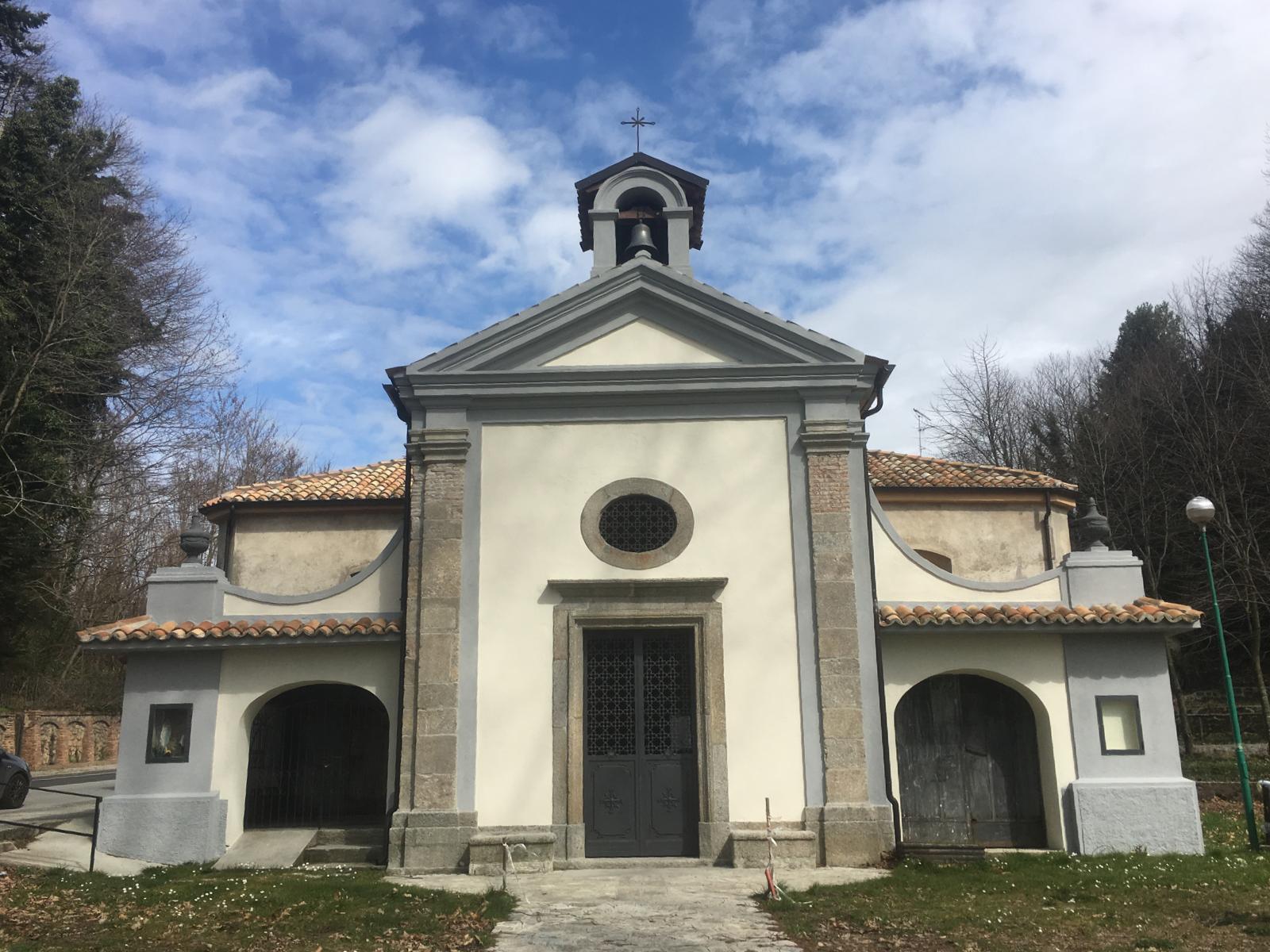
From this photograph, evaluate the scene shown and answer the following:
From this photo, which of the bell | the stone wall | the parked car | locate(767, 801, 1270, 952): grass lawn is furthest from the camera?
the stone wall

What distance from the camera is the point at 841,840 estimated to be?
1134 centimetres

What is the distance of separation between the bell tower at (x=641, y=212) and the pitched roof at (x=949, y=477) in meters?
5.95

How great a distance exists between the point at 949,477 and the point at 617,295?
837 cm

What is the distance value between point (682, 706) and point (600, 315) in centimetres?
519

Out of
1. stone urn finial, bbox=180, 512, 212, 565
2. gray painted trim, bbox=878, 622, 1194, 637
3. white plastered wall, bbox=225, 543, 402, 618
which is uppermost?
stone urn finial, bbox=180, 512, 212, 565

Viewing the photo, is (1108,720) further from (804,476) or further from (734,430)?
(734,430)

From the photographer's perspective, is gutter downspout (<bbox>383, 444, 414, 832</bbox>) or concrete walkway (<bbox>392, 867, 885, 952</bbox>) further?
gutter downspout (<bbox>383, 444, 414, 832</bbox>)

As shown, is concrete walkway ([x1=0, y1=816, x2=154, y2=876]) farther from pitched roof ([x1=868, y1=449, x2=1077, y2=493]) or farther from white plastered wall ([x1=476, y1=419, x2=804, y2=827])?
pitched roof ([x1=868, y1=449, x2=1077, y2=493])

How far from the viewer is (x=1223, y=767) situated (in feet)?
72.6

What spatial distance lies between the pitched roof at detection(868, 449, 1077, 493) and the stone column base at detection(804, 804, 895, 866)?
7.19 m

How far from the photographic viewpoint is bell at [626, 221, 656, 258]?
46.5ft

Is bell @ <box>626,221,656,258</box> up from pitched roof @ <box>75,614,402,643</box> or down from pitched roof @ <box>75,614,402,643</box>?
up

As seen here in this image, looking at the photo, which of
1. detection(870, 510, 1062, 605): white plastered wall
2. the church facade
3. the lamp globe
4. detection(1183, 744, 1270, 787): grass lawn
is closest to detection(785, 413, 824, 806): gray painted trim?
the church facade

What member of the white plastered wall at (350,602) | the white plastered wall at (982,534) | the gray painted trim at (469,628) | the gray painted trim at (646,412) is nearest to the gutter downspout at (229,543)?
the white plastered wall at (350,602)
